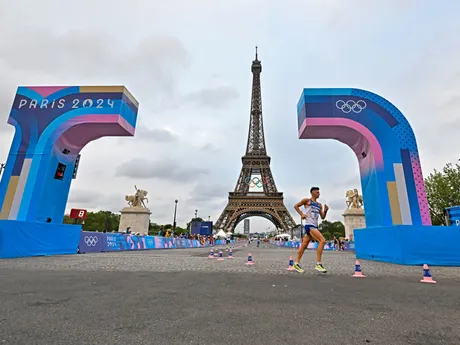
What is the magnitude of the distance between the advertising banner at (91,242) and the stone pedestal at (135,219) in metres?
13.2

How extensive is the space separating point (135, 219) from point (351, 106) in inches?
935

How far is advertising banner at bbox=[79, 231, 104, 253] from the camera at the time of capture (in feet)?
42.9

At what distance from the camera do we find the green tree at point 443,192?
29.0m

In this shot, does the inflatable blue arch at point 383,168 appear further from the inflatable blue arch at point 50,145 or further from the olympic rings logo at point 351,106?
the inflatable blue arch at point 50,145

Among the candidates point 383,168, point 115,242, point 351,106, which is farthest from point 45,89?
point 383,168

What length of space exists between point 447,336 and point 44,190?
12.7 m

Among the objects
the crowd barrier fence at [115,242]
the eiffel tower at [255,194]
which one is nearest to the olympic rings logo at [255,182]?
the eiffel tower at [255,194]

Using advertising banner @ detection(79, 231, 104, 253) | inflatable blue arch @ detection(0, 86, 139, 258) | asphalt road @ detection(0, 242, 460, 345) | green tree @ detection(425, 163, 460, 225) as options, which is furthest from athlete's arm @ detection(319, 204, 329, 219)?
green tree @ detection(425, 163, 460, 225)

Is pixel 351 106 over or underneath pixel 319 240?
over

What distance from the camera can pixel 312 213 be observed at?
250 inches

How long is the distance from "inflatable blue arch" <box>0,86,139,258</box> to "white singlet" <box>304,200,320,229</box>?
28.5ft

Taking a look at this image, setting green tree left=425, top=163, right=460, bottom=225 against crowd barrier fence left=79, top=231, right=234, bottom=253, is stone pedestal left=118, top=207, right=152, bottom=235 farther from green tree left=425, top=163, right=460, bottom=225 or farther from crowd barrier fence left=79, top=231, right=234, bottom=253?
green tree left=425, top=163, right=460, bottom=225

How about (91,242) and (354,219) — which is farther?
(354,219)

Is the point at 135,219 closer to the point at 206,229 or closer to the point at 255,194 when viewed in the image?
the point at 206,229
